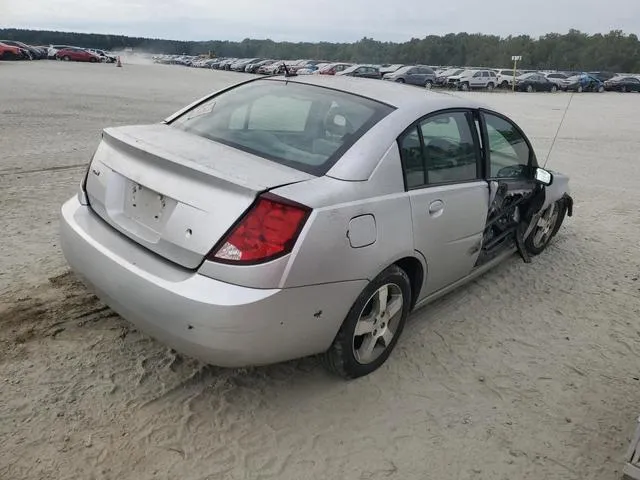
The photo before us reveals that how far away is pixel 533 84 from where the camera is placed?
40406 mm

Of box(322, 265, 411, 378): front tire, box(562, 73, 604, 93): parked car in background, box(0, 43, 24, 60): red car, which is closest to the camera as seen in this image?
box(322, 265, 411, 378): front tire

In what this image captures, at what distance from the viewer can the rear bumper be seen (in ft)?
7.98

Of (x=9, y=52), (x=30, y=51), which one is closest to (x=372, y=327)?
(x=9, y=52)

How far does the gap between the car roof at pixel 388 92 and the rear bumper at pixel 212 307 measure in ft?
3.97

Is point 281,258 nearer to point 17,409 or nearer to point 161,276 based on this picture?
point 161,276

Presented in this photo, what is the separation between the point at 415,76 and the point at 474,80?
3.99 meters

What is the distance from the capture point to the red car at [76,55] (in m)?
52.4

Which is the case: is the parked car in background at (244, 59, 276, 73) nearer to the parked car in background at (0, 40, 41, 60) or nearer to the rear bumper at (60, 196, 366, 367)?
the parked car in background at (0, 40, 41, 60)

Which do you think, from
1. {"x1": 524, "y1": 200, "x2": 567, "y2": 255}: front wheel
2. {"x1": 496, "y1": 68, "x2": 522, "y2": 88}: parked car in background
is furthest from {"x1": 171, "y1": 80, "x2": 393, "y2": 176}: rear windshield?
{"x1": 496, "y1": 68, "x2": 522, "y2": 88}: parked car in background

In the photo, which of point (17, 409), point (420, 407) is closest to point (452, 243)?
point (420, 407)

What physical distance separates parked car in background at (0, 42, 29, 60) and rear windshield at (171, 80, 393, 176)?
4880cm

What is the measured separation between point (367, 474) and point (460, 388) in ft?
2.94

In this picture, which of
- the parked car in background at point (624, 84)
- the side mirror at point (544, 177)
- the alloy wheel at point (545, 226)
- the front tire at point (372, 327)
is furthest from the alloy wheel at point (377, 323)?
the parked car in background at point (624, 84)

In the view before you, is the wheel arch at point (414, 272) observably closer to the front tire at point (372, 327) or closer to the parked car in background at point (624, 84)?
the front tire at point (372, 327)
